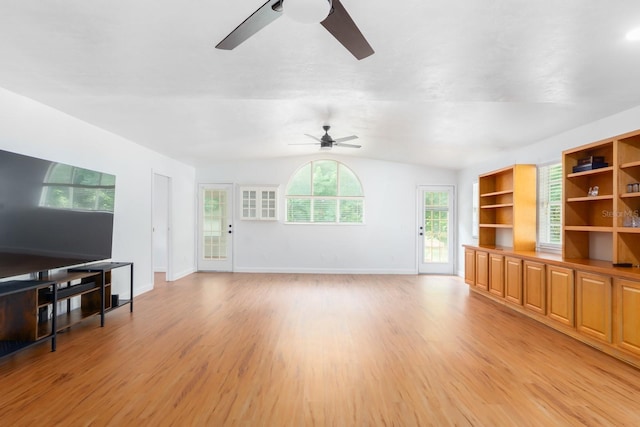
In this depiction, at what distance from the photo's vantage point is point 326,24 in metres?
1.83

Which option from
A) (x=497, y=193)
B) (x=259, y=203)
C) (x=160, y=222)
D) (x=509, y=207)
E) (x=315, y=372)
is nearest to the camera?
(x=315, y=372)

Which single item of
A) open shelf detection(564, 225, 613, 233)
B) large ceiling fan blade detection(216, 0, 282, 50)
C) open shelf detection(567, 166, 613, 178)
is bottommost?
open shelf detection(564, 225, 613, 233)

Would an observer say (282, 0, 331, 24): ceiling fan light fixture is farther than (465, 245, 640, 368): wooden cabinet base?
No

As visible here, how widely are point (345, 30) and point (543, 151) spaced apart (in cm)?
452

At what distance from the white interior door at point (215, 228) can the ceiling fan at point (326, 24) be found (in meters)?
6.24

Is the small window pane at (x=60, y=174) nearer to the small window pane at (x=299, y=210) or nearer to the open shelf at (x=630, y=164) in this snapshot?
the small window pane at (x=299, y=210)

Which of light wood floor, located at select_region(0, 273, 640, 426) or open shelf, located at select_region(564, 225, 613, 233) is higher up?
open shelf, located at select_region(564, 225, 613, 233)

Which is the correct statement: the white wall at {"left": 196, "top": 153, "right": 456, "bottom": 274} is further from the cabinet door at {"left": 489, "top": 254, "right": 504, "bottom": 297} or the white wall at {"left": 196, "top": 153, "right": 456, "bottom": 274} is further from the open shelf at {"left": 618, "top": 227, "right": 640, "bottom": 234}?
the open shelf at {"left": 618, "top": 227, "right": 640, "bottom": 234}

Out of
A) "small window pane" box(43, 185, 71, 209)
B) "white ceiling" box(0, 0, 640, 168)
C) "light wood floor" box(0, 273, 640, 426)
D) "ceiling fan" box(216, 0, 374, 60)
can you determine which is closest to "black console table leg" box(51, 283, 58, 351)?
"light wood floor" box(0, 273, 640, 426)

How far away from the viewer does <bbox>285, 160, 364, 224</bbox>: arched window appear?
8.08 meters

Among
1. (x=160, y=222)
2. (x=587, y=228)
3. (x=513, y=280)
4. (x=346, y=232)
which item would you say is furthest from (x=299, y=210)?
(x=587, y=228)

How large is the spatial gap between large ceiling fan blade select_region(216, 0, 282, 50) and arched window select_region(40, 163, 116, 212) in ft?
8.31

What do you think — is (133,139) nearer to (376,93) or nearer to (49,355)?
(49,355)

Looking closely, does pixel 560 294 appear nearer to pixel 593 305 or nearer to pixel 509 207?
pixel 593 305
